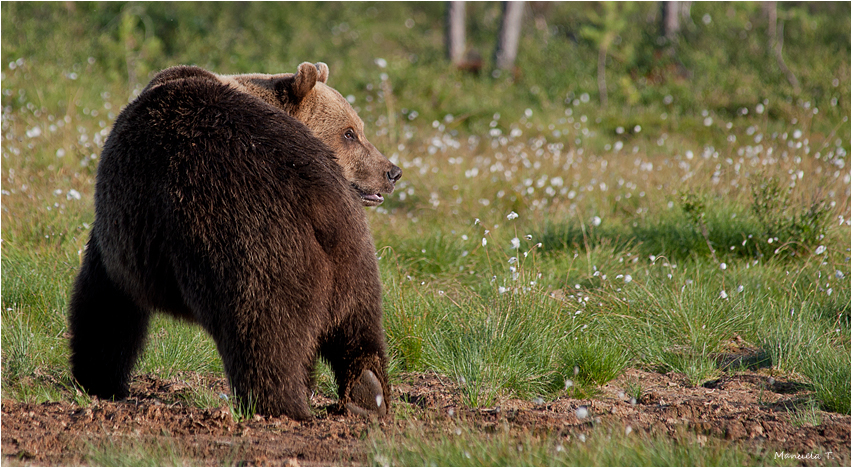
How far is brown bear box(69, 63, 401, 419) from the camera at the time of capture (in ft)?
9.23

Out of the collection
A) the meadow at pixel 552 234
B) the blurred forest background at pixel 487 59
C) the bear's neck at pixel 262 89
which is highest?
the bear's neck at pixel 262 89

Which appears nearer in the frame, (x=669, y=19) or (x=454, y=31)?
(x=669, y=19)

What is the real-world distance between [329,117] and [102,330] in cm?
153

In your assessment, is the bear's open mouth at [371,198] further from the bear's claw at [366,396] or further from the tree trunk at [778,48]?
the tree trunk at [778,48]

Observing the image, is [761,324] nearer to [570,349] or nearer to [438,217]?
[570,349]

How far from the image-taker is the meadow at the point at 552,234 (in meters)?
3.87

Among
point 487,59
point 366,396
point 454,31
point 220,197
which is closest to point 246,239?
point 220,197

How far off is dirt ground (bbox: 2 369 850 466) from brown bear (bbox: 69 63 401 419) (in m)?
0.17

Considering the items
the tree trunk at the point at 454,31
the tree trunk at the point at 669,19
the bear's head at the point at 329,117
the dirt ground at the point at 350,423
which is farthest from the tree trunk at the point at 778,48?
the bear's head at the point at 329,117

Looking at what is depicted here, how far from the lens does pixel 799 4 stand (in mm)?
23031

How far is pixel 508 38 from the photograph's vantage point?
52.2 ft

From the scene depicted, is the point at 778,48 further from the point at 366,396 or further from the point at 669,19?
the point at 366,396

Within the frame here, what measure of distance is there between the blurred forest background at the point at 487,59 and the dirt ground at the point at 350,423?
6197 mm

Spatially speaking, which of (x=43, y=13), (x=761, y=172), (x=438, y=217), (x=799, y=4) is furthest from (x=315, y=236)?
(x=799, y=4)
